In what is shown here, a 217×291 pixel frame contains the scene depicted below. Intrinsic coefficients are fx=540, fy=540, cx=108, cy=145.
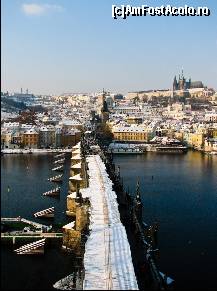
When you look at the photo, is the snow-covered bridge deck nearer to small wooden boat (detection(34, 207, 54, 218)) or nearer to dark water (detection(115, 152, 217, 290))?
small wooden boat (detection(34, 207, 54, 218))

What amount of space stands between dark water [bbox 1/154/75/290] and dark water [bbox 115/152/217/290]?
4.53 feet

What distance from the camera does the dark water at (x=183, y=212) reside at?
6682 millimetres

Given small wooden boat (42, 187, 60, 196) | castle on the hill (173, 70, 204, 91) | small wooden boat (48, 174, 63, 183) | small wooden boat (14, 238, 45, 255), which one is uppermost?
castle on the hill (173, 70, 204, 91)

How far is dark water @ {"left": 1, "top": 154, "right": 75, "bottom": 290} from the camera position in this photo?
19.2 feet

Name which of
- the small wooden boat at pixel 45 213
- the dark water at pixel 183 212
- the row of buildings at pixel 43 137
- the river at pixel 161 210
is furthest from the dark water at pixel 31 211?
the row of buildings at pixel 43 137

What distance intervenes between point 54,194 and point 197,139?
14055 millimetres

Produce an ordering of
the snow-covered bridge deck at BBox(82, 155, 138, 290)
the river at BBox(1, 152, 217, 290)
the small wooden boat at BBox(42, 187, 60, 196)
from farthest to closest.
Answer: the small wooden boat at BBox(42, 187, 60, 196) < the river at BBox(1, 152, 217, 290) < the snow-covered bridge deck at BBox(82, 155, 138, 290)

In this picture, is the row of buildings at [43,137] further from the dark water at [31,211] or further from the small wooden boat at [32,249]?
the small wooden boat at [32,249]

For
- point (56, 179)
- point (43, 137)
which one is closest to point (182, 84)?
point (43, 137)

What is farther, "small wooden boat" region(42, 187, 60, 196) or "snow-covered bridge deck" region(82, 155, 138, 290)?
"small wooden boat" region(42, 187, 60, 196)

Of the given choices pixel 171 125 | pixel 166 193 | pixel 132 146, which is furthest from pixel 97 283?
pixel 171 125

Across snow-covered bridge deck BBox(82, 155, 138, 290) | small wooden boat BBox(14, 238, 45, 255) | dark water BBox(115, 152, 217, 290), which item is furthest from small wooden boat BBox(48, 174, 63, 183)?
small wooden boat BBox(14, 238, 45, 255)

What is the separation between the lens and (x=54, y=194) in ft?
36.5

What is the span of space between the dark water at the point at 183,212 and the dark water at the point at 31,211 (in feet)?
4.53
